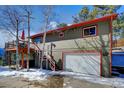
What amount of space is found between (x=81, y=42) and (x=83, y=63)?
1.89 metres

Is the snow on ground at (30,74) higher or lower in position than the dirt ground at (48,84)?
lower

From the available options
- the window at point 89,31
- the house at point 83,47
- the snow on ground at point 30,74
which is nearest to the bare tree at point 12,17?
the house at point 83,47

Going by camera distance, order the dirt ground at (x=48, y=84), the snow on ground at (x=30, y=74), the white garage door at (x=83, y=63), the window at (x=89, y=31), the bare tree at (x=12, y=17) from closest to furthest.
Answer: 1. the dirt ground at (x=48, y=84)
2. the snow on ground at (x=30, y=74)
3. the white garage door at (x=83, y=63)
4. the window at (x=89, y=31)
5. the bare tree at (x=12, y=17)

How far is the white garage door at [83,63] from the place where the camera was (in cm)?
1256

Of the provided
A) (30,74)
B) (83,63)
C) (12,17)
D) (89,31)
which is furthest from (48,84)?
(12,17)

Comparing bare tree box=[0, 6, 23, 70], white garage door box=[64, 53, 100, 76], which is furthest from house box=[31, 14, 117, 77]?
bare tree box=[0, 6, 23, 70]

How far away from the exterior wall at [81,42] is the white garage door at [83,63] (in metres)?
0.58

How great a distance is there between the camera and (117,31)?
31062mm

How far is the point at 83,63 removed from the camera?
1362 centimetres

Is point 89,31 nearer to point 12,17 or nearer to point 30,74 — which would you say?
point 30,74

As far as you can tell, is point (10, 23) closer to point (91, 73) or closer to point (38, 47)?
point (38, 47)

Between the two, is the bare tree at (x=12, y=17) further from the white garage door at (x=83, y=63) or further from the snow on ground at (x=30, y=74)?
the white garage door at (x=83, y=63)

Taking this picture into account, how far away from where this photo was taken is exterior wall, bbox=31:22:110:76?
11930 millimetres
